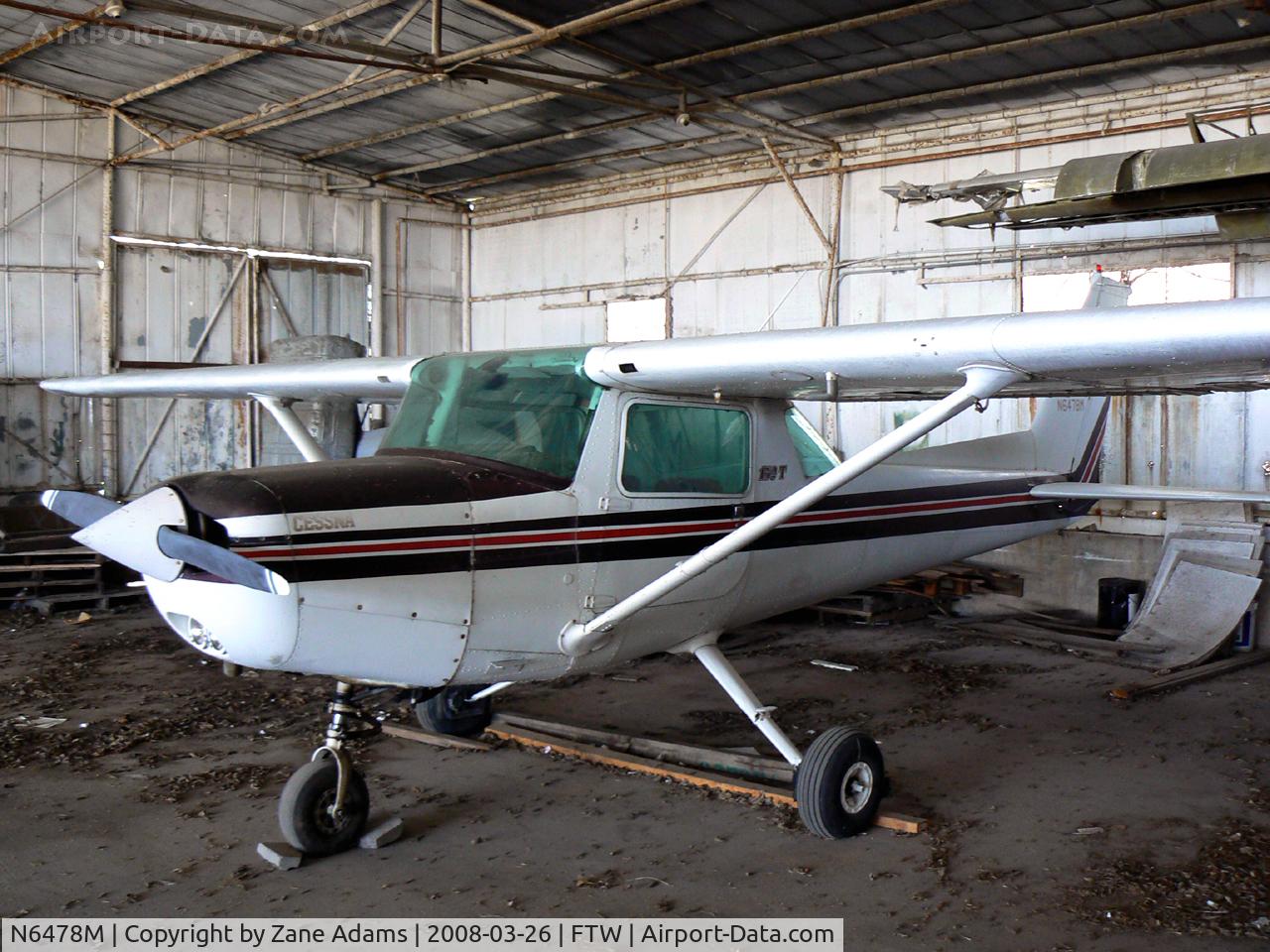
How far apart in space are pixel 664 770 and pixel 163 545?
293cm

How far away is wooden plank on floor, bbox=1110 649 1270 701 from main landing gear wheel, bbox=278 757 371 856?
17.2 feet

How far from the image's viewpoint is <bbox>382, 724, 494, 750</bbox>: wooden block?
6039mm

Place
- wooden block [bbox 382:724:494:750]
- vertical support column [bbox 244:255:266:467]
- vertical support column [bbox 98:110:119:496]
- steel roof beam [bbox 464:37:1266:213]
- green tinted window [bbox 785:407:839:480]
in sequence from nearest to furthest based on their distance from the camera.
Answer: green tinted window [bbox 785:407:839:480]
wooden block [bbox 382:724:494:750]
steel roof beam [bbox 464:37:1266:213]
vertical support column [bbox 98:110:119:496]
vertical support column [bbox 244:255:266:467]

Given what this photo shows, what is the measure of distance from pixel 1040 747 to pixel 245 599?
463 cm

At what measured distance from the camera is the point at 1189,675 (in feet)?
25.7

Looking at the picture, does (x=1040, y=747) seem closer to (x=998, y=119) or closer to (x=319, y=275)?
(x=998, y=119)

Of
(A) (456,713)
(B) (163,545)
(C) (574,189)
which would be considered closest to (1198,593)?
(A) (456,713)

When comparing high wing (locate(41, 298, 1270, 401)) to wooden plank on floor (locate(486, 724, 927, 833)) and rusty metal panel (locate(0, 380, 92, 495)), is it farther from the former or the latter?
rusty metal panel (locate(0, 380, 92, 495))

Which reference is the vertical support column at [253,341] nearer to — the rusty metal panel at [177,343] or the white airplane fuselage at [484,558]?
the rusty metal panel at [177,343]

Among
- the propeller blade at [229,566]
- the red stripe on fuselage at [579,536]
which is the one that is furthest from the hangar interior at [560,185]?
the propeller blade at [229,566]

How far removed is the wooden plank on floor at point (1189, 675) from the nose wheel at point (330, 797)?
5.26 meters

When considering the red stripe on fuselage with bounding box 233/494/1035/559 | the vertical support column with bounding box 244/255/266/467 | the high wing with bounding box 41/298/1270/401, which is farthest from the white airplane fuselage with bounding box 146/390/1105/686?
the vertical support column with bounding box 244/255/266/467

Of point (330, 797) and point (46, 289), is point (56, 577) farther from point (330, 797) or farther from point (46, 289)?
point (330, 797)

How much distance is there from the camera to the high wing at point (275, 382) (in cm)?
592
